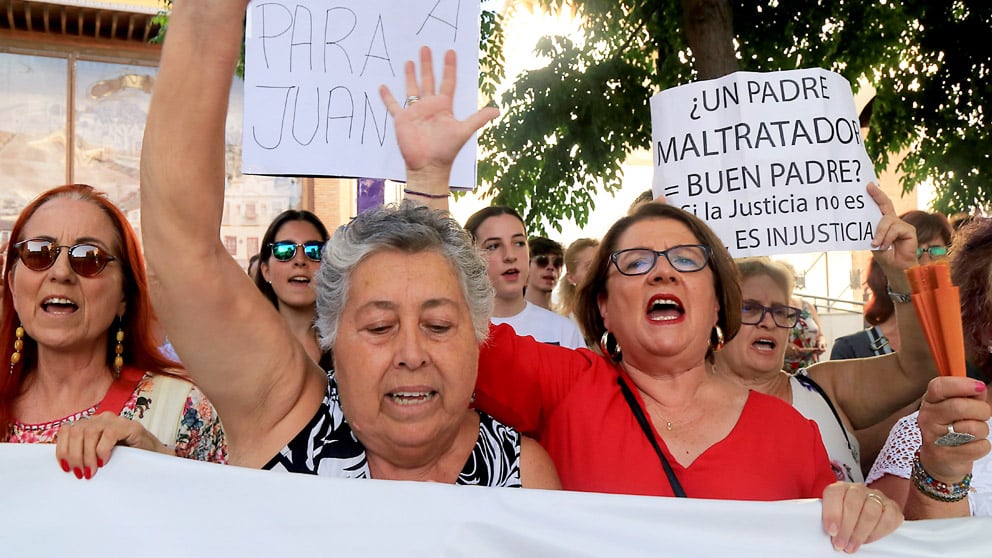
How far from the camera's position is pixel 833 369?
3.26 m

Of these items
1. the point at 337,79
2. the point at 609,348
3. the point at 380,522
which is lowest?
the point at 380,522

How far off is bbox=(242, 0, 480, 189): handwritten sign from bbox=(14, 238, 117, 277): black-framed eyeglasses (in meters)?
0.56

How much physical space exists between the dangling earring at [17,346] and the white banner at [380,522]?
0.95 m

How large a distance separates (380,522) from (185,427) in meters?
1.04

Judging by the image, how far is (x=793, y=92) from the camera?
3.29 m

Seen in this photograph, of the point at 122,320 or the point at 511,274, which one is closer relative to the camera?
the point at 122,320

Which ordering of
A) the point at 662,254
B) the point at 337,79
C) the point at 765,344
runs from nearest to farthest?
the point at 662,254 < the point at 337,79 < the point at 765,344

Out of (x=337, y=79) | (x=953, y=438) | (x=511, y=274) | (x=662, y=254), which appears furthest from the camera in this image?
(x=511, y=274)

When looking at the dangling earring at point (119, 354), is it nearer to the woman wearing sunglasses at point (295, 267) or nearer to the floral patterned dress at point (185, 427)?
the floral patterned dress at point (185, 427)

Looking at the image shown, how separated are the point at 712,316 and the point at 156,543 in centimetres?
153

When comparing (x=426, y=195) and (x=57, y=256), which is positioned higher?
A: (x=426, y=195)

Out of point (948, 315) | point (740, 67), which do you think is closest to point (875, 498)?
point (948, 315)

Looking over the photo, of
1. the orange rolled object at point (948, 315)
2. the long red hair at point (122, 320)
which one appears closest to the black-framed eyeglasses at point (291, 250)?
the long red hair at point (122, 320)

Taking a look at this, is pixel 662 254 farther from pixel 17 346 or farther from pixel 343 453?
pixel 17 346
